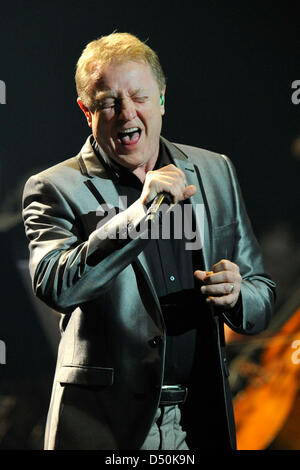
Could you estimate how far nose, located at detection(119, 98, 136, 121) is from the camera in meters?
1.33

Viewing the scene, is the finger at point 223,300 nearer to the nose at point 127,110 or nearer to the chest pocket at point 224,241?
the chest pocket at point 224,241

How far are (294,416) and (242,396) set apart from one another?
25cm

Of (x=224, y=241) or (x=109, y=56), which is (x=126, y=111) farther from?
(x=224, y=241)

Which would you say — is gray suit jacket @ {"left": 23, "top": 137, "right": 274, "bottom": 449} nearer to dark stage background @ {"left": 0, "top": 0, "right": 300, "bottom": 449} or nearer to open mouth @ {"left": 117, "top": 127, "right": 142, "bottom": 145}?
open mouth @ {"left": 117, "top": 127, "right": 142, "bottom": 145}

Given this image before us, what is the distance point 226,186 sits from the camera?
1.51m

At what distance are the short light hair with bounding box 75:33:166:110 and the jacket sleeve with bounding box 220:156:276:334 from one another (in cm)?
38

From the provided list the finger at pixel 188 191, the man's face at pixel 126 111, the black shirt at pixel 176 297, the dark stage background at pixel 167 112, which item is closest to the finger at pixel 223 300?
the black shirt at pixel 176 297

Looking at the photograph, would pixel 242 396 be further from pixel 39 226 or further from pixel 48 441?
pixel 39 226

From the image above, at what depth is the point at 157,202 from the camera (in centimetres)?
117

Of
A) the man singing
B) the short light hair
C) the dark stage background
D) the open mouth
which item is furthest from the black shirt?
the dark stage background

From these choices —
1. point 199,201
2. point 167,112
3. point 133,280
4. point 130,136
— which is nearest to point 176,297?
point 133,280

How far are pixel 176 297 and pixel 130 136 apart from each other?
0.41m

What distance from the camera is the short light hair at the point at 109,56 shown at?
1.35 metres
